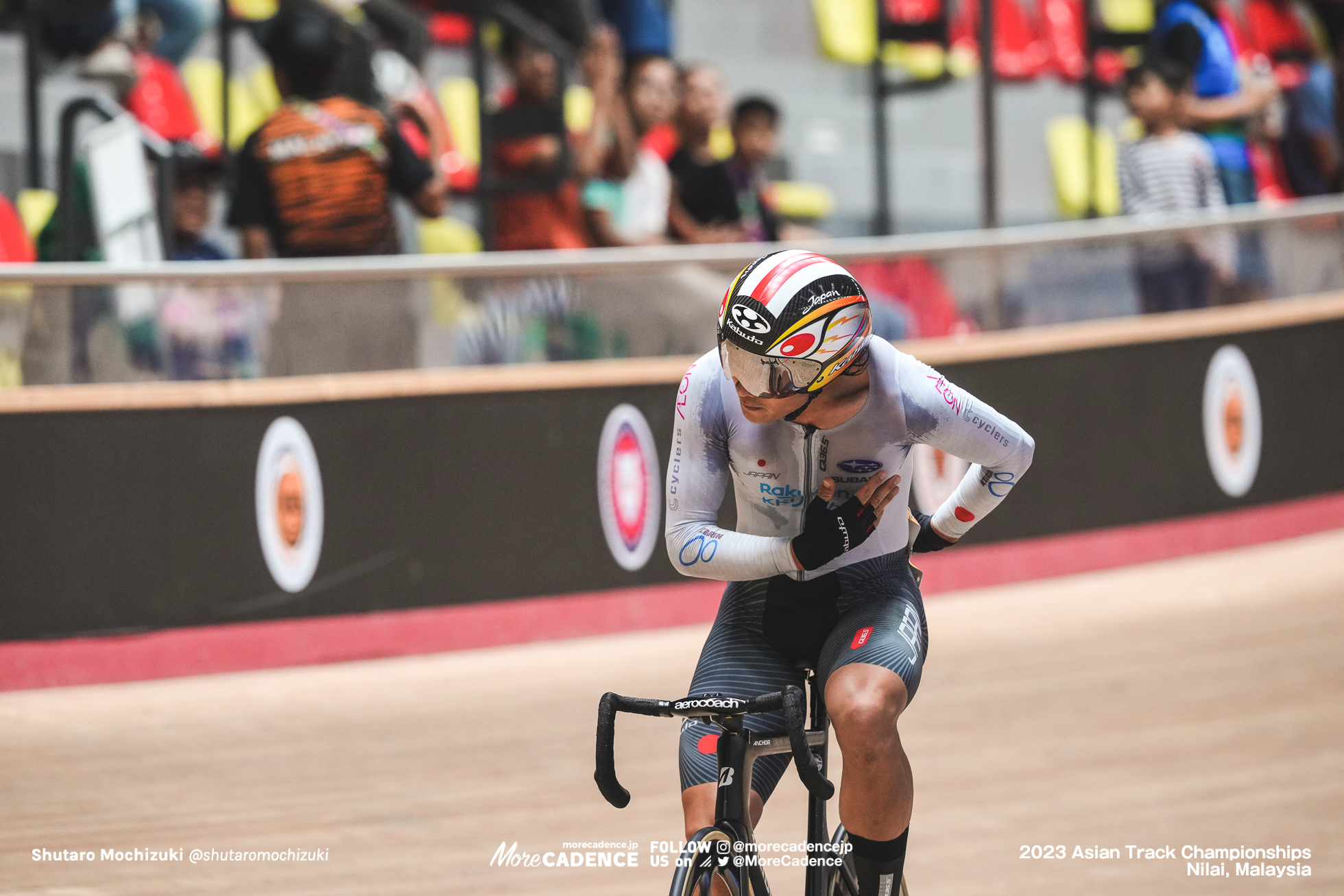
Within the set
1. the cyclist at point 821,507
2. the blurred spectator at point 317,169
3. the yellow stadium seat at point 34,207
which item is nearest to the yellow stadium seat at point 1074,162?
the blurred spectator at point 317,169

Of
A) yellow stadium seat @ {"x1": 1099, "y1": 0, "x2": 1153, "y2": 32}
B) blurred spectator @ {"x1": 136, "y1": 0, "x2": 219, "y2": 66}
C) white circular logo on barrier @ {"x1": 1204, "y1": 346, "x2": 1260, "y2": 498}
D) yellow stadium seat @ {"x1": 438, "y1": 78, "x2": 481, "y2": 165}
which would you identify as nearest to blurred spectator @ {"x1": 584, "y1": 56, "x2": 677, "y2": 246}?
blurred spectator @ {"x1": 136, "y1": 0, "x2": 219, "y2": 66}

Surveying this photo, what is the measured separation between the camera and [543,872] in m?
4.34

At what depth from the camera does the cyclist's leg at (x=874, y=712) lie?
2.95 meters

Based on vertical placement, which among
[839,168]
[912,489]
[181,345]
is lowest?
[912,489]

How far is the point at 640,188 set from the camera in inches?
323

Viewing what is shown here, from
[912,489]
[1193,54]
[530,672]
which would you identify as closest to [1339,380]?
[1193,54]

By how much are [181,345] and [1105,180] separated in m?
9.14

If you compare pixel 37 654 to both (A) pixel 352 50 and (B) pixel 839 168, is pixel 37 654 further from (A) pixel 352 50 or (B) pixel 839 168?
(B) pixel 839 168

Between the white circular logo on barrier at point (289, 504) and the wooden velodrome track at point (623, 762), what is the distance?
1.44 feet

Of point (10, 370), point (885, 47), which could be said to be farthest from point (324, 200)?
point (885, 47)

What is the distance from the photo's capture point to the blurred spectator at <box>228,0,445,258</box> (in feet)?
21.8

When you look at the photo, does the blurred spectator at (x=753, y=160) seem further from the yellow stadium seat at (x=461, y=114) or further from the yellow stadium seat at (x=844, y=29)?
the yellow stadium seat at (x=844, y=29)

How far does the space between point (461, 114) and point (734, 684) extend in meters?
9.20

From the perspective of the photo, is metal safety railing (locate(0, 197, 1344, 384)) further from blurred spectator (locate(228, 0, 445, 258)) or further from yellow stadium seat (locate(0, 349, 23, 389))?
blurred spectator (locate(228, 0, 445, 258))
